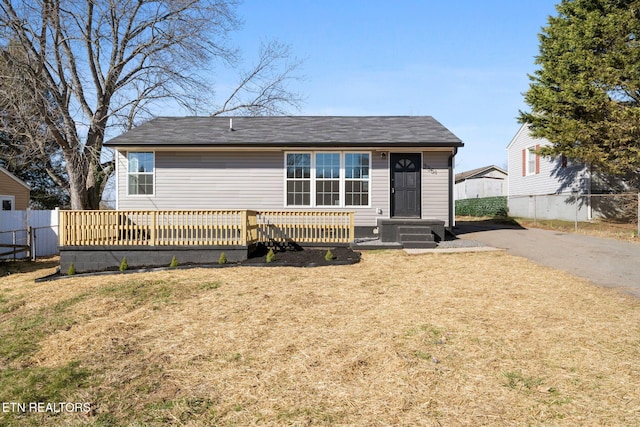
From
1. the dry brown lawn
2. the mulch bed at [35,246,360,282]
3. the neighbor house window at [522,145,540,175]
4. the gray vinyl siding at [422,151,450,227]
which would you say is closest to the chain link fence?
the neighbor house window at [522,145,540,175]

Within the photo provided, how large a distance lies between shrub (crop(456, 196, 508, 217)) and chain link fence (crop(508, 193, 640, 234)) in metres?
3.25

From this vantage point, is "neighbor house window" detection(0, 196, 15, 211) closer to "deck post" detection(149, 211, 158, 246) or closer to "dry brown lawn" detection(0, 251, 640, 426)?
"deck post" detection(149, 211, 158, 246)

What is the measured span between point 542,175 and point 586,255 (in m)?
14.7

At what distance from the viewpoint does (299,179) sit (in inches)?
519

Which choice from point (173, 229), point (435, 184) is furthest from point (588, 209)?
point (173, 229)

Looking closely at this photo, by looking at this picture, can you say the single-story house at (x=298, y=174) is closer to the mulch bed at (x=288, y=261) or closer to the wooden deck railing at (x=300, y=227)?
the wooden deck railing at (x=300, y=227)

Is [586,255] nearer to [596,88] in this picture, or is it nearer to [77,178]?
[596,88]

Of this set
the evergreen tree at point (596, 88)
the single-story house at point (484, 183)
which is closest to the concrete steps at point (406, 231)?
the evergreen tree at point (596, 88)

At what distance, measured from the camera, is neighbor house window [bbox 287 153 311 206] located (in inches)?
519

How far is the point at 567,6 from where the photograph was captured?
61.4 ft

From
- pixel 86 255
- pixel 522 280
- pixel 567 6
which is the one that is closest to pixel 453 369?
pixel 522 280

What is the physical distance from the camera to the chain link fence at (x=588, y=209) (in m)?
17.3

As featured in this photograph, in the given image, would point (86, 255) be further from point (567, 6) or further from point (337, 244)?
point (567, 6)

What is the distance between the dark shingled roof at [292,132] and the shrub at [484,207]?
13420mm
